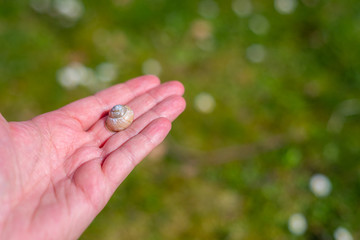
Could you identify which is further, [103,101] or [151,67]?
[151,67]

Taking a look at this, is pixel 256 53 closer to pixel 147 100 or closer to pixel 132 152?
pixel 147 100

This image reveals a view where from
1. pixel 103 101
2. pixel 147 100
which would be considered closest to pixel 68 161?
pixel 103 101

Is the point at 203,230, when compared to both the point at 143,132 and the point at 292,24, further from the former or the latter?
the point at 292,24

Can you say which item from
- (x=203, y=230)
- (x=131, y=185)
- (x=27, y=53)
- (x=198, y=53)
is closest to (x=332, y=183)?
(x=203, y=230)

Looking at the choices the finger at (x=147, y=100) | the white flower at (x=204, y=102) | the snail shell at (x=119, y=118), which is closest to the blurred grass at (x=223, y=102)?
the white flower at (x=204, y=102)

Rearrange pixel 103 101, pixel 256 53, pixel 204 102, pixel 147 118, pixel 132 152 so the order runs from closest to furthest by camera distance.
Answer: pixel 132 152 → pixel 147 118 → pixel 103 101 → pixel 204 102 → pixel 256 53

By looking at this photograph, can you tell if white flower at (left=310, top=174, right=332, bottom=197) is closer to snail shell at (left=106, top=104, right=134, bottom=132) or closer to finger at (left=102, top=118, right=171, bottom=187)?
finger at (left=102, top=118, right=171, bottom=187)
